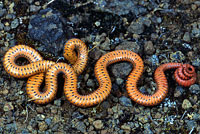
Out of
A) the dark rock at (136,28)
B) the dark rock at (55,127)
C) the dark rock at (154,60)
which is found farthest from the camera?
the dark rock at (136,28)

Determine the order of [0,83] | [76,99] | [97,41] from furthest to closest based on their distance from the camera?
1. [97,41]
2. [0,83]
3. [76,99]

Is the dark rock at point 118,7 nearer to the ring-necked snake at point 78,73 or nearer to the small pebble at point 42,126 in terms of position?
the ring-necked snake at point 78,73

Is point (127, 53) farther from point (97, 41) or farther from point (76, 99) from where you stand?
point (76, 99)

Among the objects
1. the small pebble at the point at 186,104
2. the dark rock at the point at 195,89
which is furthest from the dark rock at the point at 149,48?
the small pebble at the point at 186,104

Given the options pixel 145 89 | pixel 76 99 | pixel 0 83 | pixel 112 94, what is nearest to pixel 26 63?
pixel 0 83

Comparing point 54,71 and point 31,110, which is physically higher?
point 54,71

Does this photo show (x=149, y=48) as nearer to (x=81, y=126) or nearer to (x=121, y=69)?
(x=121, y=69)

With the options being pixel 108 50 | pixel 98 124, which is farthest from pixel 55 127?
pixel 108 50

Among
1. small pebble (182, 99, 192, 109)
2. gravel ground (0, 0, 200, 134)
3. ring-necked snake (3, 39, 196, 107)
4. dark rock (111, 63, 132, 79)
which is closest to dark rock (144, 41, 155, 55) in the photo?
gravel ground (0, 0, 200, 134)
